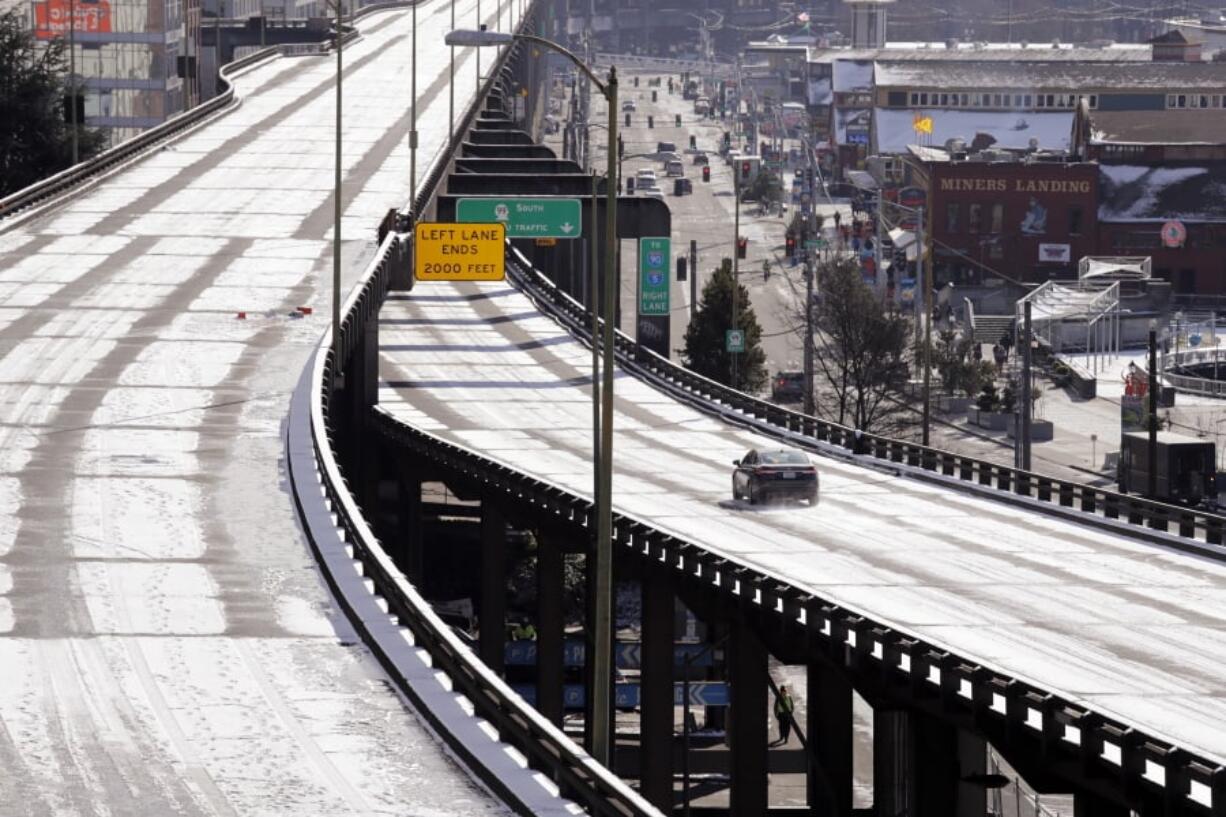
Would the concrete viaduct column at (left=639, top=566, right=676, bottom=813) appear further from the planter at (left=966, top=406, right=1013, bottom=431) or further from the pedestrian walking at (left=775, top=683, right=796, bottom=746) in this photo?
the planter at (left=966, top=406, right=1013, bottom=431)

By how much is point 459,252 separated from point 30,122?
118ft

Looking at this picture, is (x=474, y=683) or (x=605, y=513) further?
(x=605, y=513)

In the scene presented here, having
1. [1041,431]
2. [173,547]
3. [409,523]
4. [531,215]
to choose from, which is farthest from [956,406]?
[173,547]

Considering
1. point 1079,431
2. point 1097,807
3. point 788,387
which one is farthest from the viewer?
point 788,387

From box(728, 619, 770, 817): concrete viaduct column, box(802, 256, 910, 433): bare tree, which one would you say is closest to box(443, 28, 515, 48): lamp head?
box(728, 619, 770, 817): concrete viaduct column

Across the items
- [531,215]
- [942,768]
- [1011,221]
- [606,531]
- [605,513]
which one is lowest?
[942,768]

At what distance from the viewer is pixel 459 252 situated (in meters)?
80.0

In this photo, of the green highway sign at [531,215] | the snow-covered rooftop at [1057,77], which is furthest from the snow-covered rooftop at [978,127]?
the green highway sign at [531,215]

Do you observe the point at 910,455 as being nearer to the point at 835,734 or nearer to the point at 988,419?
the point at 835,734

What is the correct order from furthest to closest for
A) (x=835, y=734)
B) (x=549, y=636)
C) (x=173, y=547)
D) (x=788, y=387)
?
(x=788, y=387)
(x=549, y=636)
(x=835, y=734)
(x=173, y=547)

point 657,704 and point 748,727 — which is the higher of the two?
point 748,727

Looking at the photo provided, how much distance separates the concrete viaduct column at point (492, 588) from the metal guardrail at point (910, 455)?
382 inches

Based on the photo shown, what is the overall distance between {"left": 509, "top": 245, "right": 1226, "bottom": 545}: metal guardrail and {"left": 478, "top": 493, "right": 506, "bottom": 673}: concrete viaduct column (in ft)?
31.8

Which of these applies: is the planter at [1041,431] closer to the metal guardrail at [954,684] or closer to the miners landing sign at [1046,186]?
the miners landing sign at [1046,186]
